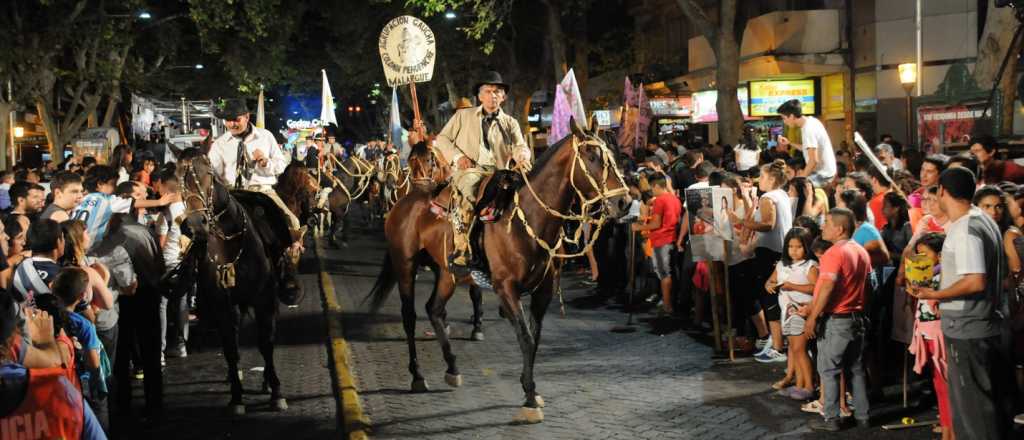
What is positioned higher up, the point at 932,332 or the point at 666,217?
the point at 666,217

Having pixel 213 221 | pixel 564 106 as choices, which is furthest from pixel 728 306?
pixel 564 106

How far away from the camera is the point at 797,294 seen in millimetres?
9203

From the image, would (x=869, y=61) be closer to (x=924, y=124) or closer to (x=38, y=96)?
(x=924, y=124)

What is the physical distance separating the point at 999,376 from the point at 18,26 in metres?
30.2

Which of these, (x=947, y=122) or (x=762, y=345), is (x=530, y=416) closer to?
(x=762, y=345)

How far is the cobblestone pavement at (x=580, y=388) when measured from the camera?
843 cm

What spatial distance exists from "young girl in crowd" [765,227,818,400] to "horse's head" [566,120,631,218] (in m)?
1.76

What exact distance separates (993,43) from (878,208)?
1187cm

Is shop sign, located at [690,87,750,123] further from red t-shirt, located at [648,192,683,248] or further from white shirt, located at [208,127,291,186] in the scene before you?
white shirt, located at [208,127,291,186]

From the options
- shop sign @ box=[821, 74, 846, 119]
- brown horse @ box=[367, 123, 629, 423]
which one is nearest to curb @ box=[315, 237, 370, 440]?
brown horse @ box=[367, 123, 629, 423]

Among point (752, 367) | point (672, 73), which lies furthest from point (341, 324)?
point (672, 73)

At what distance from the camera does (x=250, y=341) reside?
13211 mm

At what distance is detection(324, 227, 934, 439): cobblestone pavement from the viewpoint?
8.43 metres

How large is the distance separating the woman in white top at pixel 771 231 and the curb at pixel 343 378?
444 cm
